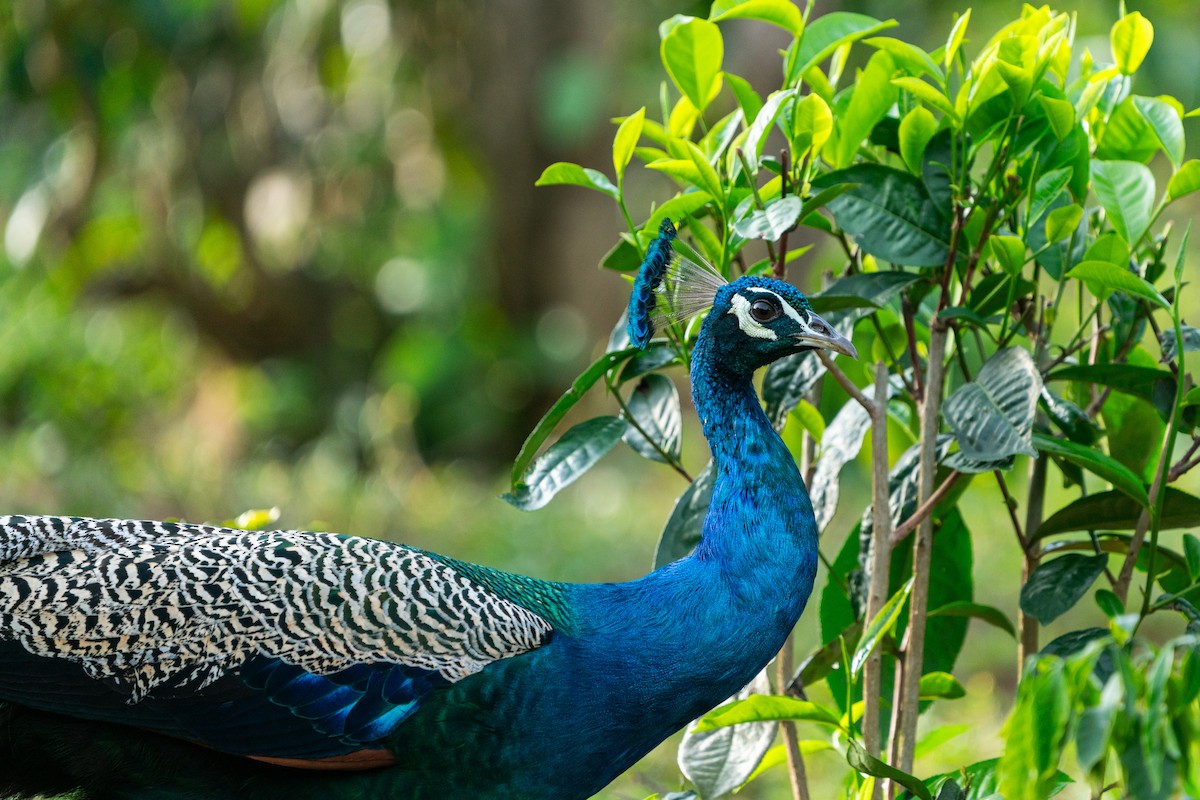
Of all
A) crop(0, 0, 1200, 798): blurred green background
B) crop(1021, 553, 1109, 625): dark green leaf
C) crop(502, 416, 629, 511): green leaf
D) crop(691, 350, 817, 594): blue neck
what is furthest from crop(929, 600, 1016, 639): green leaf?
crop(0, 0, 1200, 798): blurred green background

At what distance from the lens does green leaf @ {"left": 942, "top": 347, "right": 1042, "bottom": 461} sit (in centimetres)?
153

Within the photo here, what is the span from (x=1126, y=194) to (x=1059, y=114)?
0.13 m

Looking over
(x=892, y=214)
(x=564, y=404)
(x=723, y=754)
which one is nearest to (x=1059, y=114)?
(x=892, y=214)

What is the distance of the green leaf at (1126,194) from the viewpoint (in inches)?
63.1

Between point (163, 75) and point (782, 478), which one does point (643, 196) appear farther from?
point (782, 478)

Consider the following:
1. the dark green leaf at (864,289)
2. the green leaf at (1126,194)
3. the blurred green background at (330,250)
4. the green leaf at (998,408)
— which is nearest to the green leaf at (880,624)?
the green leaf at (998,408)

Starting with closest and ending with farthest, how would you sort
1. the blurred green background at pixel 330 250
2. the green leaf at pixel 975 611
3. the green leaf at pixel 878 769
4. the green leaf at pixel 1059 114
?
the green leaf at pixel 878 769 < the green leaf at pixel 1059 114 < the green leaf at pixel 975 611 < the blurred green background at pixel 330 250

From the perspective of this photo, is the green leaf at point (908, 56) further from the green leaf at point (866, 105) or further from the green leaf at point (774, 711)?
the green leaf at point (774, 711)

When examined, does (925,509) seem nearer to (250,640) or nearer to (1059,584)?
(1059,584)

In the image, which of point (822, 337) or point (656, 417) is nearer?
point (822, 337)

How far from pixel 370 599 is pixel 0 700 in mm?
472

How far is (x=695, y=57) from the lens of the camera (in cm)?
174

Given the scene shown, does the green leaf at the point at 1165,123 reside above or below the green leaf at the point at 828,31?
below

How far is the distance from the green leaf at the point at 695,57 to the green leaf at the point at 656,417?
402mm
